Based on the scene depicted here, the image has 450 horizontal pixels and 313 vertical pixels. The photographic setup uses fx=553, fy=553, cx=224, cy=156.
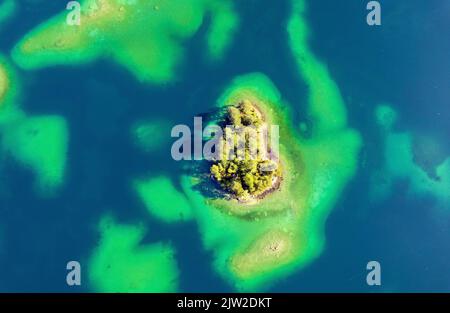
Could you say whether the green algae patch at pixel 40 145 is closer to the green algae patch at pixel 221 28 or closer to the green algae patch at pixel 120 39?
the green algae patch at pixel 120 39

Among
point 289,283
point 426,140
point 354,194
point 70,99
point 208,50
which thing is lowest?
point 289,283

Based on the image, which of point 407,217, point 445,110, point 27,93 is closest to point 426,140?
point 445,110

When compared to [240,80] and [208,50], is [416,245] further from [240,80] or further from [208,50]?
[208,50]

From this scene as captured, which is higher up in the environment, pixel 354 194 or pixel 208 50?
pixel 208 50

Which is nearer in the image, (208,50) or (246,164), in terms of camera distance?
(246,164)

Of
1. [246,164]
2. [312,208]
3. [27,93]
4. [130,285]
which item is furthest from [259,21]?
[130,285]
